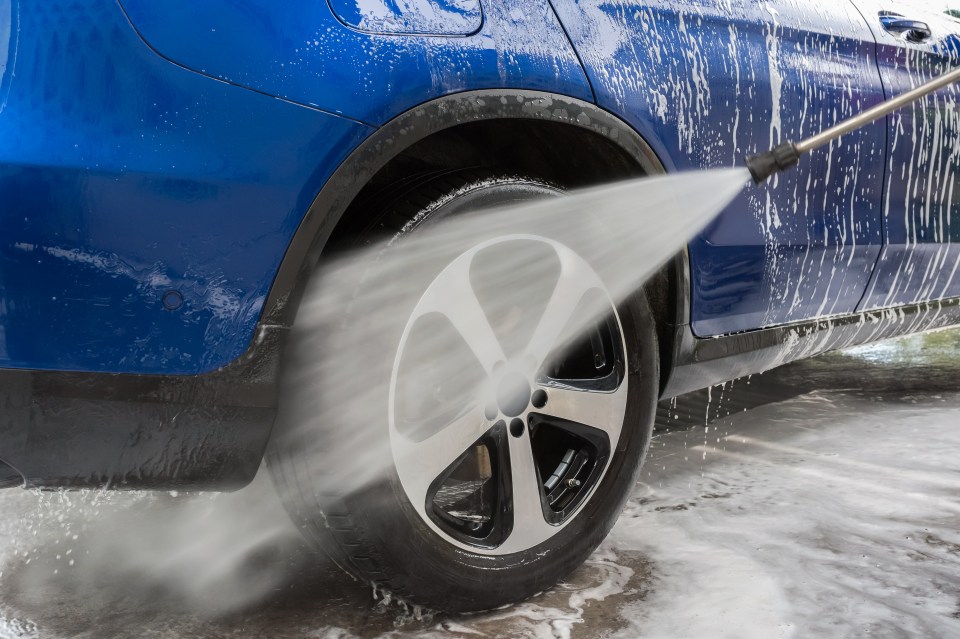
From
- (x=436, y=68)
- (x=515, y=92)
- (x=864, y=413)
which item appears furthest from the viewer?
(x=864, y=413)

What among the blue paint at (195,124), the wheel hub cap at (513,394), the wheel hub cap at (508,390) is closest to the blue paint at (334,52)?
the blue paint at (195,124)

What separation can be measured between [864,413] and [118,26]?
3014mm

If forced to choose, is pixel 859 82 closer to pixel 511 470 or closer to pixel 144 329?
pixel 511 470

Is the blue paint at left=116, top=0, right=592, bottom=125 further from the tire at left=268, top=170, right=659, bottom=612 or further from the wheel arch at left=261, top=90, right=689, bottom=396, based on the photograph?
the tire at left=268, top=170, right=659, bottom=612

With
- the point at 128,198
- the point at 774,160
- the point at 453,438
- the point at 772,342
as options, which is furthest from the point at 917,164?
the point at 128,198

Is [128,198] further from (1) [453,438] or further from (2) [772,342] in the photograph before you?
(2) [772,342]

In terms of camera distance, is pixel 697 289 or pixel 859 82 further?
pixel 859 82

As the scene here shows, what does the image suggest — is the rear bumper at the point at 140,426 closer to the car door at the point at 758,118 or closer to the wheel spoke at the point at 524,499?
the wheel spoke at the point at 524,499

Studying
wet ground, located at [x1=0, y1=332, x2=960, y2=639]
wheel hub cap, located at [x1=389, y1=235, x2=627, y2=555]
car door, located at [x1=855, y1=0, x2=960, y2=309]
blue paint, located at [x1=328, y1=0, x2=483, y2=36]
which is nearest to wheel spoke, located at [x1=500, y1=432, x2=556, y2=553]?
wheel hub cap, located at [x1=389, y1=235, x2=627, y2=555]

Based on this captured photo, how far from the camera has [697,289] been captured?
7.07 feet

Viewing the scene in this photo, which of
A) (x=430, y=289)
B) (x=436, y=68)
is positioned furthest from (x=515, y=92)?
(x=430, y=289)

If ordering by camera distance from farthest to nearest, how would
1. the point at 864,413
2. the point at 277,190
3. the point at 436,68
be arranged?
the point at 864,413, the point at 436,68, the point at 277,190

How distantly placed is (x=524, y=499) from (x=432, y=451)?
24 cm

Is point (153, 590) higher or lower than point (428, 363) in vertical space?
lower
